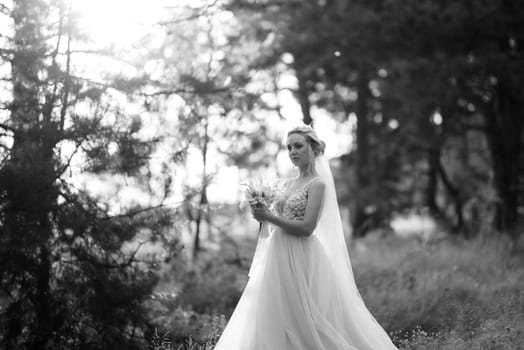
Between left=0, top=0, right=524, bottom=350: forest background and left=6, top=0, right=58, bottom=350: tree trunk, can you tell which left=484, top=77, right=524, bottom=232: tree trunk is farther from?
left=6, top=0, right=58, bottom=350: tree trunk

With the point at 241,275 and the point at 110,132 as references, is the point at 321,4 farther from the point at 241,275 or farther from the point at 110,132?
the point at 110,132

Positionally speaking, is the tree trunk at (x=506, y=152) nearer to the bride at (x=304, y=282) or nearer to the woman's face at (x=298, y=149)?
the bride at (x=304, y=282)

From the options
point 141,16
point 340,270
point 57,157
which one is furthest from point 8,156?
point 340,270

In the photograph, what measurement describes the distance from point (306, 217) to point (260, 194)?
1.64 feet

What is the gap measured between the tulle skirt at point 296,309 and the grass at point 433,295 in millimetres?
Result: 1025

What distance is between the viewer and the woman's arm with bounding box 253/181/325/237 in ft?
17.6

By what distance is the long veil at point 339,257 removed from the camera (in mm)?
5605

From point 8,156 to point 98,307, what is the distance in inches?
75.9

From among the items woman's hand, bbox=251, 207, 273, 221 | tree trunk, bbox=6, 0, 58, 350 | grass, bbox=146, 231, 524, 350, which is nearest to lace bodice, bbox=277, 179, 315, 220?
woman's hand, bbox=251, 207, 273, 221

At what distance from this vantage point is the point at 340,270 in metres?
5.79

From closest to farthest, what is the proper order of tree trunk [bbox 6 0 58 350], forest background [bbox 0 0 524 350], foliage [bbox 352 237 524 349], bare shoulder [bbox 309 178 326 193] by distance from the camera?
bare shoulder [bbox 309 178 326 193] < tree trunk [bbox 6 0 58 350] < forest background [bbox 0 0 524 350] < foliage [bbox 352 237 524 349]

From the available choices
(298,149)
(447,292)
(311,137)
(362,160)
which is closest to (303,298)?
(298,149)

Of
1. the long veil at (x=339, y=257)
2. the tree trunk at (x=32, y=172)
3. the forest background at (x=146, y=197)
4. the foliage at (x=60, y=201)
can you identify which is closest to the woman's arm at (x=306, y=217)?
the long veil at (x=339, y=257)

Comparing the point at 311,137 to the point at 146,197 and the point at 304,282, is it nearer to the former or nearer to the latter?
the point at 304,282
